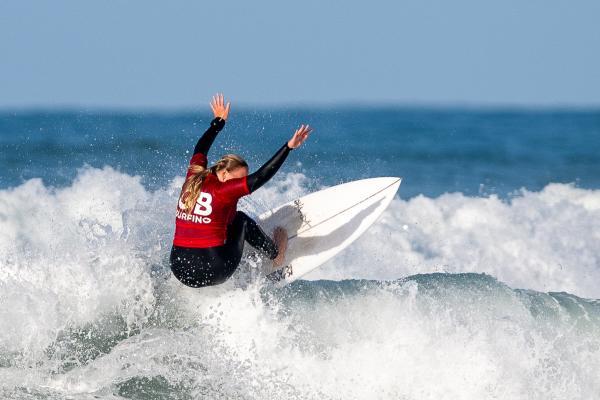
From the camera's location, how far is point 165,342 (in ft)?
20.2

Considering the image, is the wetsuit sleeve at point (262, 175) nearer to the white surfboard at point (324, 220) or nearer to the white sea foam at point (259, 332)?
the white sea foam at point (259, 332)

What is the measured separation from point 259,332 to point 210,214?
929mm

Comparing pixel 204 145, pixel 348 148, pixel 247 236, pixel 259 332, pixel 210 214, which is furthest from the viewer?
pixel 348 148

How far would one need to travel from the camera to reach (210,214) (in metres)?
5.84

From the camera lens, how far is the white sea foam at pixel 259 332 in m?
5.92

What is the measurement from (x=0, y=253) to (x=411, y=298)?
352 centimetres

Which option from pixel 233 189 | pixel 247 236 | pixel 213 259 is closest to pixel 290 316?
pixel 247 236

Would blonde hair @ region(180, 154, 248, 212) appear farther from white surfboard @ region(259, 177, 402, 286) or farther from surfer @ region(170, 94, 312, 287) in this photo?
white surfboard @ region(259, 177, 402, 286)

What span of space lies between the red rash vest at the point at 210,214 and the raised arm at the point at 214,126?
0.31m

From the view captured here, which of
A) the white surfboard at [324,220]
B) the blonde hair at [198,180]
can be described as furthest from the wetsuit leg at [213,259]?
the white surfboard at [324,220]

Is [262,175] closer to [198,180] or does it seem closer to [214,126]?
[198,180]

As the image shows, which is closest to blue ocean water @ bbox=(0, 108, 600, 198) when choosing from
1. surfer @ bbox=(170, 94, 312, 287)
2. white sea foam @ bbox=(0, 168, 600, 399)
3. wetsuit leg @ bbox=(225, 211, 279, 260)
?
white sea foam @ bbox=(0, 168, 600, 399)

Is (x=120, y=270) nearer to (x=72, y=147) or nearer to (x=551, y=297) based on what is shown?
(x=551, y=297)

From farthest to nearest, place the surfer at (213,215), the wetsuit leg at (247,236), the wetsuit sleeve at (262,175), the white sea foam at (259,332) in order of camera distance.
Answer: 1. the wetsuit leg at (247,236)
2. the white sea foam at (259,332)
3. the surfer at (213,215)
4. the wetsuit sleeve at (262,175)
